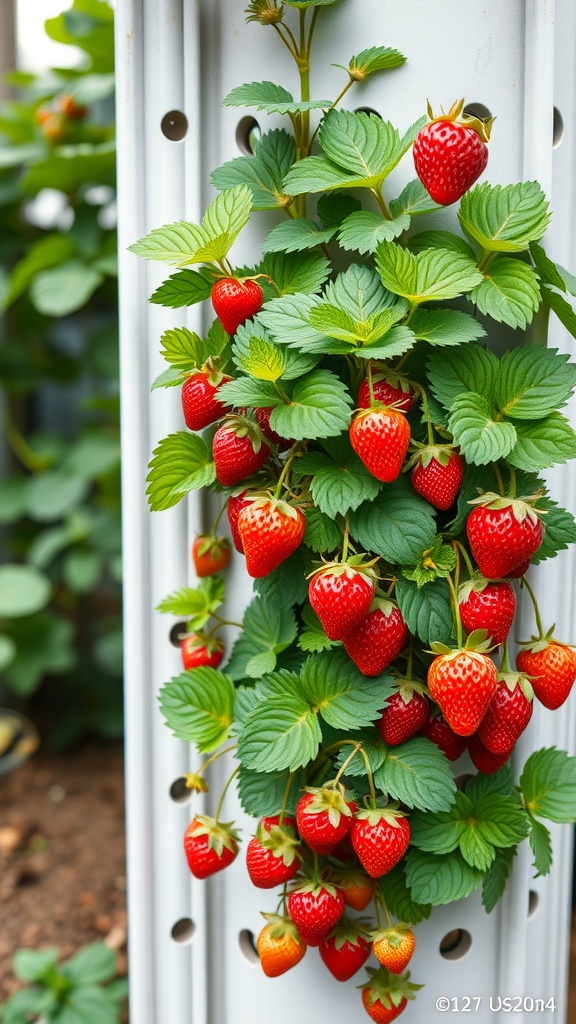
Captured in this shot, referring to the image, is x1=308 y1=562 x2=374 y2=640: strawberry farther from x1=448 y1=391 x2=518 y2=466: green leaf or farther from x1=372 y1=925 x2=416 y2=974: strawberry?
x1=372 y1=925 x2=416 y2=974: strawberry

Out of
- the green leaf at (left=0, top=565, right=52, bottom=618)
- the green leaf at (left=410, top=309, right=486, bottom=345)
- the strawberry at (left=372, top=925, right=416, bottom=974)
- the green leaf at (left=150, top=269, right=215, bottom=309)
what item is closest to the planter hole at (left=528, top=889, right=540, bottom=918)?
the strawberry at (left=372, top=925, right=416, bottom=974)

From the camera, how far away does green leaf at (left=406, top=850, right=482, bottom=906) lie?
0.65 meters

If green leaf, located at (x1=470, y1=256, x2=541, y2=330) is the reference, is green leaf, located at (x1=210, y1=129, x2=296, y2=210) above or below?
above

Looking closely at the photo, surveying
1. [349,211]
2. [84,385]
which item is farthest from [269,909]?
[84,385]

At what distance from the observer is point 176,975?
0.77 metres

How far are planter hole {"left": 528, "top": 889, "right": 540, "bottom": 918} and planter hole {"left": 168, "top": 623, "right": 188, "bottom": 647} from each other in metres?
0.41

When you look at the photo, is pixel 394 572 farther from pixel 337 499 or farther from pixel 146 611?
pixel 146 611

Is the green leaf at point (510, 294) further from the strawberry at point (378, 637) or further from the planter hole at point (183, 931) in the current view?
the planter hole at point (183, 931)

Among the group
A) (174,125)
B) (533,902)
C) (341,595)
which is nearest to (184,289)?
(174,125)

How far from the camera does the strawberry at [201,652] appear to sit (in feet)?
2.36

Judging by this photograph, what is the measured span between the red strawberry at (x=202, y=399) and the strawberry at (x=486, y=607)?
0.24 meters

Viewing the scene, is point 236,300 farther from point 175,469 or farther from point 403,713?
point 403,713

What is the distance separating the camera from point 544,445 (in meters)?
0.60

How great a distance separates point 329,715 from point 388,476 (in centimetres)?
20
